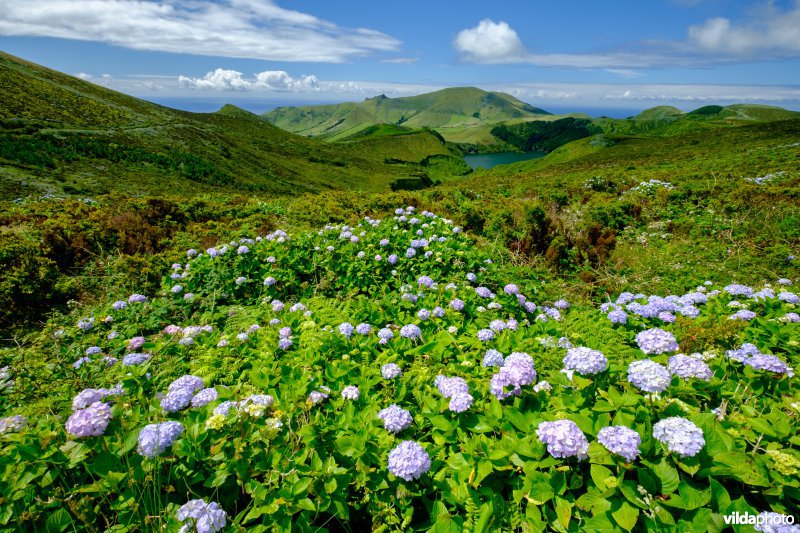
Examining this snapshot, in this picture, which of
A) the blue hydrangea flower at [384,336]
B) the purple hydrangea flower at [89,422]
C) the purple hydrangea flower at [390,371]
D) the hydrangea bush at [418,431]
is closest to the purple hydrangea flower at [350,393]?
the hydrangea bush at [418,431]

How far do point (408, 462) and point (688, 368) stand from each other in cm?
225

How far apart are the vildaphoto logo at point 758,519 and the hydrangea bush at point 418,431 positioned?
0.04 metres

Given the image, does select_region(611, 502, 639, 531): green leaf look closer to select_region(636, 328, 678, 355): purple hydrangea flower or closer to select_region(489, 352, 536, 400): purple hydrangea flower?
select_region(489, 352, 536, 400): purple hydrangea flower

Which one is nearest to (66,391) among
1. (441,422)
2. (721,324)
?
(441,422)

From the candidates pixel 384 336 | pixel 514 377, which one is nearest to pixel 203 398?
pixel 384 336

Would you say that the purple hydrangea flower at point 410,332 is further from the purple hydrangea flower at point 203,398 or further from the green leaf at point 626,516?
the green leaf at point 626,516

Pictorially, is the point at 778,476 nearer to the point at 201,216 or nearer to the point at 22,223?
the point at 201,216

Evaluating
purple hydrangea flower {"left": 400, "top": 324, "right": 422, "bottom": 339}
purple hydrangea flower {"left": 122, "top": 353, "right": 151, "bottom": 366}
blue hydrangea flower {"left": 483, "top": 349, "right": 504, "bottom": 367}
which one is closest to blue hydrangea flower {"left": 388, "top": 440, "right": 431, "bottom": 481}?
blue hydrangea flower {"left": 483, "top": 349, "right": 504, "bottom": 367}

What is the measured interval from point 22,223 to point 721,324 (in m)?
13.8

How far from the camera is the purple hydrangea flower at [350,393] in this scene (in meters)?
3.06

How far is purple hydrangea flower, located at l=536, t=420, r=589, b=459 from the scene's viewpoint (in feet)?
6.88

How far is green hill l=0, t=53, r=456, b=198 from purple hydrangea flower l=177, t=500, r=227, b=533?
37.0m

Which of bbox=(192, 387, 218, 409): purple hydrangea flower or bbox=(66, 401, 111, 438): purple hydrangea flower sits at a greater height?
bbox=(66, 401, 111, 438): purple hydrangea flower

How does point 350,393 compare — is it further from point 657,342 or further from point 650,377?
point 657,342
